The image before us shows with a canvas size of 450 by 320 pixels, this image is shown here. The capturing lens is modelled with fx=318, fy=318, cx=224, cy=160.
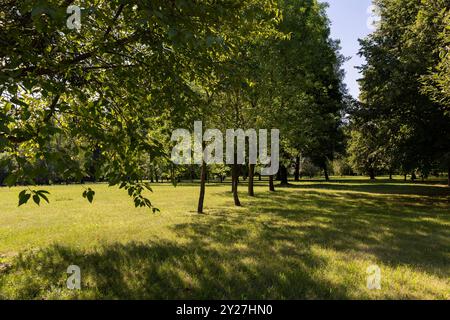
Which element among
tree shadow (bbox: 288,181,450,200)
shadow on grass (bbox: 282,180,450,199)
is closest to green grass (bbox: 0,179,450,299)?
tree shadow (bbox: 288,181,450,200)

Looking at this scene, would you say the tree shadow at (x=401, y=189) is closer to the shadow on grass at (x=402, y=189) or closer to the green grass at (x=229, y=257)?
the shadow on grass at (x=402, y=189)

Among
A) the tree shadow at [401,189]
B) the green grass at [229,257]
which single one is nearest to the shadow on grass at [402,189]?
the tree shadow at [401,189]

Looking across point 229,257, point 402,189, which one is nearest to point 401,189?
point 402,189

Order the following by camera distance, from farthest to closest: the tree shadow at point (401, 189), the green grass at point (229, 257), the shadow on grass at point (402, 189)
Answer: the shadow on grass at point (402, 189) → the tree shadow at point (401, 189) → the green grass at point (229, 257)

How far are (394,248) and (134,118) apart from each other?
829cm

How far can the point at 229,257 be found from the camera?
8.20 meters

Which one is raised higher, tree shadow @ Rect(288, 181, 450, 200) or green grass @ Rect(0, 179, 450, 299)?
tree shadow @ Rect(288, 181, 450, 200)

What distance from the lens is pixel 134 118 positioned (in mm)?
8312

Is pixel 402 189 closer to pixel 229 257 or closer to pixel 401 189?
pixel 401 189

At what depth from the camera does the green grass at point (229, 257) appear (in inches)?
239

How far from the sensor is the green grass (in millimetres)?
6078

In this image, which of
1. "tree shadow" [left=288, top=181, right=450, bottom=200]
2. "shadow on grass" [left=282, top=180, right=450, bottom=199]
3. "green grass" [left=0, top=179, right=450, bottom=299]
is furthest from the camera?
"shadow on grass" [left=282, top=180, right=450, bottom=199]

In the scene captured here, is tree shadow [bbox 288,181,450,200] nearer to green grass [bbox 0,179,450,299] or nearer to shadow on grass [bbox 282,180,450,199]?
shadow on grass [bbox 282,180,450,199]
